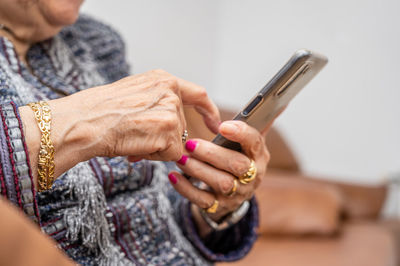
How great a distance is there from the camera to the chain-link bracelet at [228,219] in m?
0.77

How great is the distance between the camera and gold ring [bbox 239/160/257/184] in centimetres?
66

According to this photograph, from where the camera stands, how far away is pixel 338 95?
2.11 m

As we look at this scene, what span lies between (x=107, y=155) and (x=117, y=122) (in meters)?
0.05

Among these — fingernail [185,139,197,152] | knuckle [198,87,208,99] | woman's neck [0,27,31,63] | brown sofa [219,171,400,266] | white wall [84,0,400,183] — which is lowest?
brown sofa [219,171,400,266]

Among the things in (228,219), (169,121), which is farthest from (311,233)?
(169,121)

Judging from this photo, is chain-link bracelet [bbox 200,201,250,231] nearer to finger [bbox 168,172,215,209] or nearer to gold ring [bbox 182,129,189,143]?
finger [bbox 168,172,215,209]

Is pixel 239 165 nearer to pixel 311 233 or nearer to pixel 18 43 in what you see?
pixel 18 43

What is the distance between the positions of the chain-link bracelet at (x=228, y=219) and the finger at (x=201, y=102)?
0.61ft

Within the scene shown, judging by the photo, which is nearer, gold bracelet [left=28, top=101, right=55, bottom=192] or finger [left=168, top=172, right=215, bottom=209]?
gold bracelet [left=28, top=101, right=55, bottom=192]

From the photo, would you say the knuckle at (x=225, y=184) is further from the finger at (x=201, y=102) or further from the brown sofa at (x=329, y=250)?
the brown sofa at (x=329, y=250)

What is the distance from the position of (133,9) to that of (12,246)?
54.5 inches

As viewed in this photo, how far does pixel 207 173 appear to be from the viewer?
646mm

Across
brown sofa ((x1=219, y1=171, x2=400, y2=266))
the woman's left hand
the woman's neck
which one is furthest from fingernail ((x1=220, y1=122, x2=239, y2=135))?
brown sofa ((x1=219, y1=171, x2=400, y2=266))

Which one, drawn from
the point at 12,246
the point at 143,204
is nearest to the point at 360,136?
the point at 143,204
